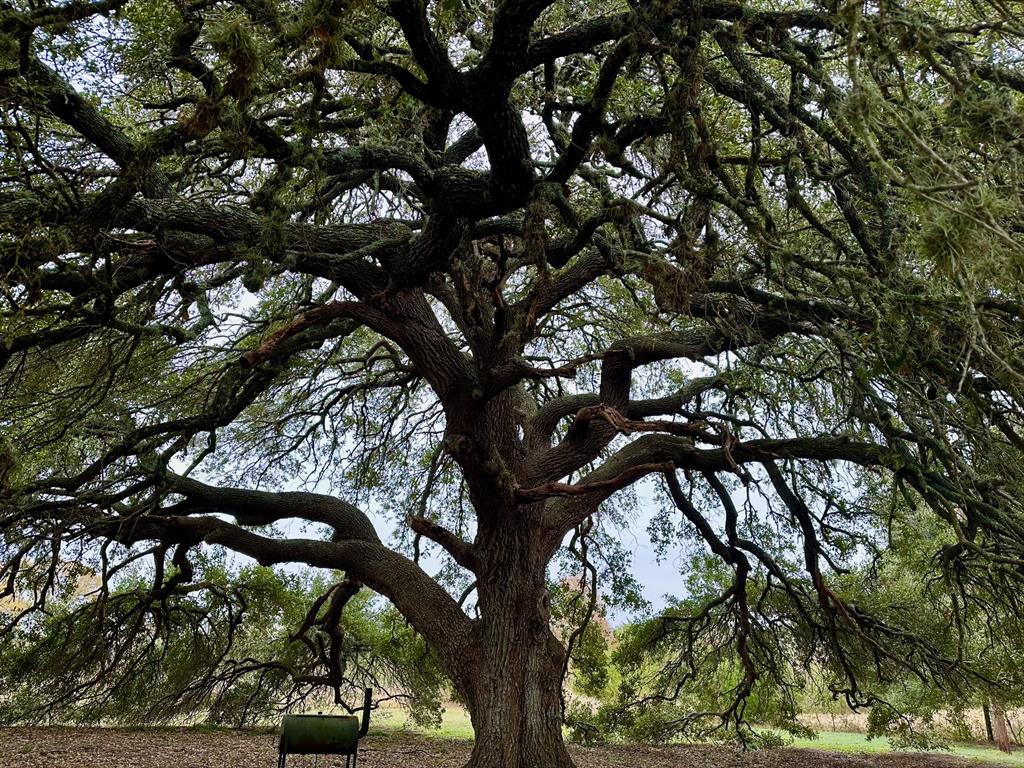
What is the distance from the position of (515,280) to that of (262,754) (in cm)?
551

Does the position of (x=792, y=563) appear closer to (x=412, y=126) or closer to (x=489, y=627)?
(x=489, y=627)

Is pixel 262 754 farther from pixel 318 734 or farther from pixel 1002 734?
pixel 1002 734

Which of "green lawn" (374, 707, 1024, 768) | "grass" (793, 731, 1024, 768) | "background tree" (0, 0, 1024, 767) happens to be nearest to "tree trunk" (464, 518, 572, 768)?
"background tree" (0, 0, 1024, 767)

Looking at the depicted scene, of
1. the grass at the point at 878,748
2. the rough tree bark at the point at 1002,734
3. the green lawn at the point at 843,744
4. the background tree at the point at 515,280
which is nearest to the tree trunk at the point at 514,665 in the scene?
the background tree at the point at 515,280

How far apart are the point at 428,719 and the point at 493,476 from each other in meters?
5.59

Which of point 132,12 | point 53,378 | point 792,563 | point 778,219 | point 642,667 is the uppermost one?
point 132,12

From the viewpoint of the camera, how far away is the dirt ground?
266 inches

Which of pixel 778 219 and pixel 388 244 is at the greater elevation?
pixel 778 219

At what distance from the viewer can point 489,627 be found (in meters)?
6.25

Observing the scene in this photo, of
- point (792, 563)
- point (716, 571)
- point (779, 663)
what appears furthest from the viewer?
point (716, 571)

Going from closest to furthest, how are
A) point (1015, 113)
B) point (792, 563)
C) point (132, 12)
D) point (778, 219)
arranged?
point (1015, 113) → point (132, 12) → point (778, 219) → point (792, 563)

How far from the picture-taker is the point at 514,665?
608cm

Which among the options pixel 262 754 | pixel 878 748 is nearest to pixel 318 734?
pixel 262 754

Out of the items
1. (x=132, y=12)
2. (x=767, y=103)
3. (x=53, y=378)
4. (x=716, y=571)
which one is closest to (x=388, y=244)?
(x=132, y=12)
